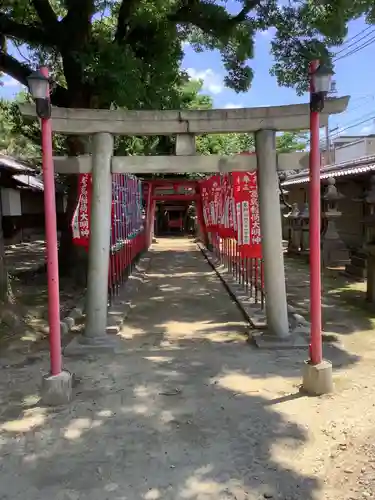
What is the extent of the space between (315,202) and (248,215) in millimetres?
2404

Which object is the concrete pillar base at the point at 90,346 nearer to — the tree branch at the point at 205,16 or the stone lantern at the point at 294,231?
the tree branch at the point at 205,16

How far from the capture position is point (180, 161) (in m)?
6.57

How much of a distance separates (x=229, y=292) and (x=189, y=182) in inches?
394

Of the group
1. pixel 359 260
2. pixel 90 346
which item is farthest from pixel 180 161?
pixel 359 260

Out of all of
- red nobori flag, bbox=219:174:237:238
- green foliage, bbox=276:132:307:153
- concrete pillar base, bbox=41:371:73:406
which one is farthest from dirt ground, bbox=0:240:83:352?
green foliage, bbox=276:132:307:153

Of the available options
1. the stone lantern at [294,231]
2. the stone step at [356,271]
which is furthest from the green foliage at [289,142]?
the stone step at [356,271]

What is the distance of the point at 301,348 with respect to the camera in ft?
21.2

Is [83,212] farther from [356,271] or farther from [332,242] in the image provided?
[332,242]

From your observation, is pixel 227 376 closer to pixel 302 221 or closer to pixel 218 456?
pixel 218 456

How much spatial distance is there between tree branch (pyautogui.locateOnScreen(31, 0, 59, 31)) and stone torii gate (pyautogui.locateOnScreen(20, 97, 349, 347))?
4.62 m

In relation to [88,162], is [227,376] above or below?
below

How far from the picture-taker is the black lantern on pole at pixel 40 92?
4676 millimetres

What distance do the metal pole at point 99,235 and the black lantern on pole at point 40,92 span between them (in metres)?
1.76

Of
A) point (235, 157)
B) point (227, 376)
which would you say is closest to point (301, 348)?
point (227, 376)
